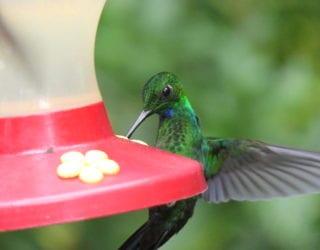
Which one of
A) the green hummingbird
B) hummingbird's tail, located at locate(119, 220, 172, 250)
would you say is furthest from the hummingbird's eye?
hummingbird's tail, located at locate(119, 220, 172, 250)

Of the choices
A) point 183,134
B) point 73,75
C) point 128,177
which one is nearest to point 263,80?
point 183,134

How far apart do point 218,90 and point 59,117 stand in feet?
4.28

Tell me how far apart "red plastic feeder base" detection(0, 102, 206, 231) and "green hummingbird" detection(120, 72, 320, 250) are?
56 centimetres

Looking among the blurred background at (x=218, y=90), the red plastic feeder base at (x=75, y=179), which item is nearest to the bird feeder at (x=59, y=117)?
the red plastic feeder base at (x=75, y=179)

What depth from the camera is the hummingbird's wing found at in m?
2.77

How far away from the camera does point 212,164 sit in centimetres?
309

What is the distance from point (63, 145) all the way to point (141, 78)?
127cm

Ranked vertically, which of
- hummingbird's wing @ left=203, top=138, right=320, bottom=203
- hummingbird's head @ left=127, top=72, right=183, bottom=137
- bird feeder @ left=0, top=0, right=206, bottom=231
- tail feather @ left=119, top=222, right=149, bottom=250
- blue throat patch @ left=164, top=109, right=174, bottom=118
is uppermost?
bird feeder @ left=0, top=0, right=206, bottom=231

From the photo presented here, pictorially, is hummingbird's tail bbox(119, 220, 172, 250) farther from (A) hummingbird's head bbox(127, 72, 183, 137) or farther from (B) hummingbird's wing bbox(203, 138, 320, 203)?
(A) hummingbird's head bbox(127, 72, 183, 137)

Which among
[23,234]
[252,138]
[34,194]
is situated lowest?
[23,234]

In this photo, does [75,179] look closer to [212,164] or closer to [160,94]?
[160,94]

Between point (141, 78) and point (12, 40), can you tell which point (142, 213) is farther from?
point (12, 40)

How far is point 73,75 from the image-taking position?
7.63ft

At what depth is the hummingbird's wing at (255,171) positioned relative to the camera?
277 cm
